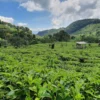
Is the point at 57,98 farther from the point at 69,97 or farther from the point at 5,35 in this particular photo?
the point at 5,35

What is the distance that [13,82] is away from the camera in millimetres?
4828

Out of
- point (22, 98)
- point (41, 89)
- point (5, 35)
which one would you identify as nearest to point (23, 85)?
point (22, 98)

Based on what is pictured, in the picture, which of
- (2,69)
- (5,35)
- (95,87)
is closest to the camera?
(95,87)

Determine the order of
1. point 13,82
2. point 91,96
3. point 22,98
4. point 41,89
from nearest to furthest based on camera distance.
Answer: point 41,89 < point 22,98 < point 91,96 < point 13,82

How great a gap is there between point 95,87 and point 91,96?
0.78 m

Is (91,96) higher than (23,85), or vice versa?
(23,85)

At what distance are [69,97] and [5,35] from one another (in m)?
132

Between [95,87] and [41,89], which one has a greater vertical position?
[41,89]

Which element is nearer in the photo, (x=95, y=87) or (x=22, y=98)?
(x=22, y=98)

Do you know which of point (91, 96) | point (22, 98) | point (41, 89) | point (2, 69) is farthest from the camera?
point (2, 69)

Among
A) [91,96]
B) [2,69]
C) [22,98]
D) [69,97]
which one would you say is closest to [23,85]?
[22,98]

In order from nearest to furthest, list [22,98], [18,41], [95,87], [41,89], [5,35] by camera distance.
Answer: [41,89] < [22,98] < [95,87] < [18,41] < [5,35]

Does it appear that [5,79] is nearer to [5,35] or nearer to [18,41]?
[18,41]

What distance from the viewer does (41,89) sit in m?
3.69
